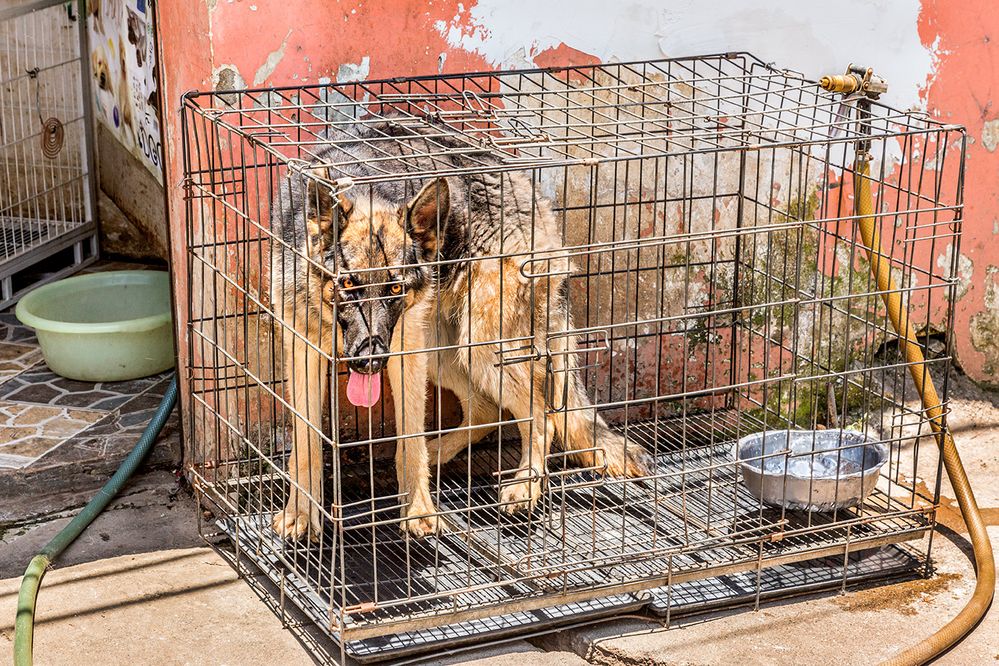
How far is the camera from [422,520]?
472 centimetres

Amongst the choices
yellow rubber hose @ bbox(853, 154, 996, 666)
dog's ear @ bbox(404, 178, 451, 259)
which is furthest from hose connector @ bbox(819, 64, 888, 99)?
dog's ear @ bbox(404, 178, 451, 259)

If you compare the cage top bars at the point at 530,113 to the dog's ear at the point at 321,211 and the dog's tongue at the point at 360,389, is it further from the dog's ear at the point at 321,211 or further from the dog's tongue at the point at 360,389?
the dog's tongue at the point at 360,389

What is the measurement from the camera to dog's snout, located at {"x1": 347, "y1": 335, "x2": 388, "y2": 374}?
13.1ft

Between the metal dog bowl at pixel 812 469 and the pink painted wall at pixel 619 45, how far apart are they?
146cm

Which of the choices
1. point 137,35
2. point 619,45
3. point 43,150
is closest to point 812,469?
point 619,45

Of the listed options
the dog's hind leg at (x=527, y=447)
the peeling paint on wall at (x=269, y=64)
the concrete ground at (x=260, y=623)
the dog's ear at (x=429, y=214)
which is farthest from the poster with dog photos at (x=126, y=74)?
the dog's ear at (x=429, y=214)

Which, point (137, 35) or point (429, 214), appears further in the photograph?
point (137, 35)

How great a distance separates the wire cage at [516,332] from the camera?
4109 millimetres

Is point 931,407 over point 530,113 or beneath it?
beneath

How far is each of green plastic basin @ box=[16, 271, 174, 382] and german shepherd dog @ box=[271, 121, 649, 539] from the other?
5.46ft

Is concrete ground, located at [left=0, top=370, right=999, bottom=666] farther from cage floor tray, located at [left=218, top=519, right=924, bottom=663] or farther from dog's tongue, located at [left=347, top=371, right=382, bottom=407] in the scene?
dog's tongue, located at [left=347, top=371, right=382, bottom=407]

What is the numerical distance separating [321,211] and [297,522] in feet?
4.13

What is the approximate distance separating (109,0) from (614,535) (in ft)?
14.4

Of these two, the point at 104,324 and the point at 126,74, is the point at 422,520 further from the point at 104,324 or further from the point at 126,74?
the point at 126,74
